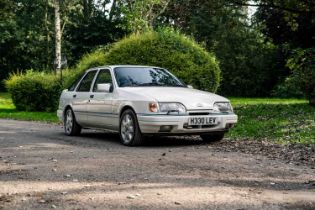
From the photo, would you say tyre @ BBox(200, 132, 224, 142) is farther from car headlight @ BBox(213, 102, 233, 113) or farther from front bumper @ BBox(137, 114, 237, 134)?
front bumper @ BBox(137, 114, 237, 134)

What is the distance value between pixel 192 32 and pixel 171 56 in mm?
28142

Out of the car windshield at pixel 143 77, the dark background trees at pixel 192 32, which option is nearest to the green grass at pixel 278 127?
the car windshield at pixel 143 77

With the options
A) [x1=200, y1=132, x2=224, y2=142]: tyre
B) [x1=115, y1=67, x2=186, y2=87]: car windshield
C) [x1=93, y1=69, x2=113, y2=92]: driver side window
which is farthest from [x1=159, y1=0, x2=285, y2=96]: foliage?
[x1=200, y1=132, x2=224, y2=142]: tyre

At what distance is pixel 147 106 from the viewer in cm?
930

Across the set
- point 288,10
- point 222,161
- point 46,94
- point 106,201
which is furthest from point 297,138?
point 46,94

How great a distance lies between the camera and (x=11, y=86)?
79.8ft

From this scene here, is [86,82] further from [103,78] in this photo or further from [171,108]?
[171,108]

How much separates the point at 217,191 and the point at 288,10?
14149mm

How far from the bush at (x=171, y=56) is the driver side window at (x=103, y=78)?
661 centimetres

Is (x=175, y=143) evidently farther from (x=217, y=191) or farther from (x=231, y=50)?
(x=231, y=50)

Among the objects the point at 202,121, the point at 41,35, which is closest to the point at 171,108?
the point at 202,121

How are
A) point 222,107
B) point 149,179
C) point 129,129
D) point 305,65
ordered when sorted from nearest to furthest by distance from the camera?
point 149,179, point 129,129, point 222,107, point 305,65

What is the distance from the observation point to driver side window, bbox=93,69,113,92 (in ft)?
35.8

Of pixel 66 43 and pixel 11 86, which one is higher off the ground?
pixel 66 43
